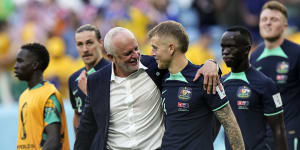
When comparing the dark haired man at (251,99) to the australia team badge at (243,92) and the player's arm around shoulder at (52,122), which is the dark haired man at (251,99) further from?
the player's arm around shoulder at (52,122)

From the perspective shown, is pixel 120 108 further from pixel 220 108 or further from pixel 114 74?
pixel 220 108

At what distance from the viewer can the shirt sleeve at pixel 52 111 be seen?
7.07 meters

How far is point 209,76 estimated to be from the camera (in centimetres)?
589

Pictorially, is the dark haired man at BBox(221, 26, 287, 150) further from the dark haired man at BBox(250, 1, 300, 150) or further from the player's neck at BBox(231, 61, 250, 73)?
the dark haired man at BBox(250, 1, 300, 150)

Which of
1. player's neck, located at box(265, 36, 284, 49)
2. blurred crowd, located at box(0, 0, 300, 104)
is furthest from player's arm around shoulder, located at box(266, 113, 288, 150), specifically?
blurred crowd, located at box(0, 0, 300, 104)

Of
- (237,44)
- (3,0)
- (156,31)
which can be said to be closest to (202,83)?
(156,31)

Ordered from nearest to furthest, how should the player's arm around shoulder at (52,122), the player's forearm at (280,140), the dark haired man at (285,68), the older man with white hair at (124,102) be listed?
the older man with white hair at (124,102) < the player's arm around shoulder at (52,122) < the player's forearm at (280,140) < the dark haired man at (285,68)

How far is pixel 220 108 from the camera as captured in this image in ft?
19.3

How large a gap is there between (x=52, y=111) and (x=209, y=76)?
2.04 m

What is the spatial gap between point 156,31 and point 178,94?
0.63 m

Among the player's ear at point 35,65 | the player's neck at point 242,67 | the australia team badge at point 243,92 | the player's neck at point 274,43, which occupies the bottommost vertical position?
the australia team badge at point 243,92

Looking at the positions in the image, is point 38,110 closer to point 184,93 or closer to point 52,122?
point 52,122

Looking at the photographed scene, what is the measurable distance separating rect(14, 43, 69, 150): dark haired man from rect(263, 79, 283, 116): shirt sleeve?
2231 millimetres

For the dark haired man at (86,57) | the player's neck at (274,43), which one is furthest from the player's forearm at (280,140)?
the dark haired man at (86,57)
